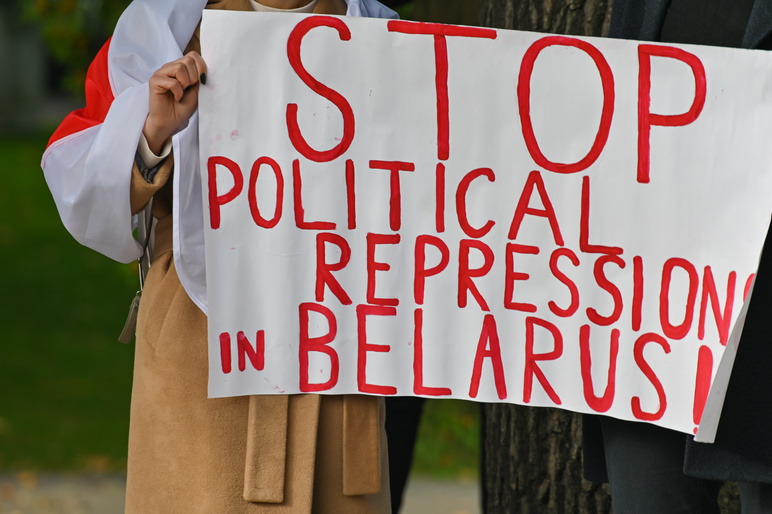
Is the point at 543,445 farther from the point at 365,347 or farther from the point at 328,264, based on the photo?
the point at 328,264

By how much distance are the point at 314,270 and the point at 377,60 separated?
415mm

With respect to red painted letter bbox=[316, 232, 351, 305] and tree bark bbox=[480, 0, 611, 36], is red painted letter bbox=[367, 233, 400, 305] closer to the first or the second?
red painted letter bbox=[316, 232, 351, 305]

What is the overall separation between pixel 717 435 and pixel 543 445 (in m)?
0.99

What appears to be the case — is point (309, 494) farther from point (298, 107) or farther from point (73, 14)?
point (73, 14)

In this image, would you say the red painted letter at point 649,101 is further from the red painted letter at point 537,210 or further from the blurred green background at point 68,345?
the blurred green background at point 68,345

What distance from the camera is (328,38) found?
190cm

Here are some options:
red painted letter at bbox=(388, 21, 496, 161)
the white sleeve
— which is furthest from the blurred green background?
the white sleeve

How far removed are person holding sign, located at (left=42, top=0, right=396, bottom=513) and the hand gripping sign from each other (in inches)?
2.2

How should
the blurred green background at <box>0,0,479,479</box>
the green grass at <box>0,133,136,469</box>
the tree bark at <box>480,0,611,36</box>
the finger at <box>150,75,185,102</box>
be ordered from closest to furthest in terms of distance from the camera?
Answer: the finger at <box>150,75,185,102</box>
the tree bark at <box>480,0,611,36</box>
the blurred green background at <box>0,0,479,479</box>
the green grass at <box>0,133,136,469</box>

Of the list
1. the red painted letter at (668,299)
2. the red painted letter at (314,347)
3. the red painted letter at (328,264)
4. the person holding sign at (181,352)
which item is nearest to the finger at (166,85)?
the person holding sign at (181,352)

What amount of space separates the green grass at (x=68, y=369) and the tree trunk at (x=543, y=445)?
1.52 m

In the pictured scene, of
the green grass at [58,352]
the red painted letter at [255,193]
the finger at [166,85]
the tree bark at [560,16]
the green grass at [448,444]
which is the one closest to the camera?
the finger at [166,85]

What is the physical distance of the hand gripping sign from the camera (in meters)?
1.89

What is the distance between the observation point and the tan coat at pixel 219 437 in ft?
6.31
